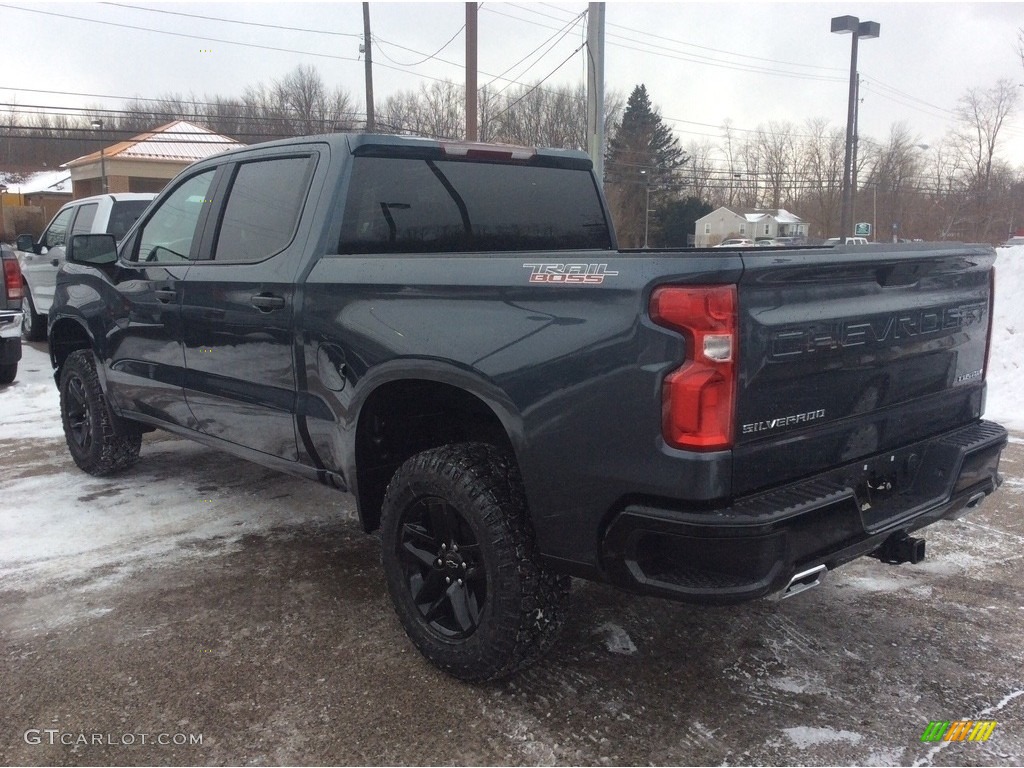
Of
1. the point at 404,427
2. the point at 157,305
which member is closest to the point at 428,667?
the point at 404,427

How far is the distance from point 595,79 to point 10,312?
8.49 metres

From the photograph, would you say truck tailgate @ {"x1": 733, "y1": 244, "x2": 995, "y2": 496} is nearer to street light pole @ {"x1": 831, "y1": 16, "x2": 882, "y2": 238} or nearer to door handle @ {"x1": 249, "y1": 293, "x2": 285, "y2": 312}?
door handle @ {"x1": 249, "y1": 293, "x2": 285, "y2": 312}

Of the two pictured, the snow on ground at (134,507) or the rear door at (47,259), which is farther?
the rear door at (47,259)

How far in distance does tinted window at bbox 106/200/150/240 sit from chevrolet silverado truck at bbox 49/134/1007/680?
21.7 feet

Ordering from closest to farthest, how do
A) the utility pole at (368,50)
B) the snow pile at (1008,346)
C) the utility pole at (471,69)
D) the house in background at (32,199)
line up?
the snow pile at (1008,346), the utility pole at (471,69), the utility pole at (368,50), the house in background at (32,199)

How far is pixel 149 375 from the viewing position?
4.59 meters

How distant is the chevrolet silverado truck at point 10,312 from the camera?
857cm

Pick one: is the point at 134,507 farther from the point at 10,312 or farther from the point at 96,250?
the point at 10,312

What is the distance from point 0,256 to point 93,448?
4.63 metres

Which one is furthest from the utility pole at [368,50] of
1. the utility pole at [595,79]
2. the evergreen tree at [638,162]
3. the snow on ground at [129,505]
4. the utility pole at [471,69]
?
the evergreen tree at [638,162]

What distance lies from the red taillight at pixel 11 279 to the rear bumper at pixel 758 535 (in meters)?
8.40

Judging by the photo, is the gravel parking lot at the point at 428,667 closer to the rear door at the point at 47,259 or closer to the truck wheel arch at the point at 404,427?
the truck wheel arch at the point at 404,427

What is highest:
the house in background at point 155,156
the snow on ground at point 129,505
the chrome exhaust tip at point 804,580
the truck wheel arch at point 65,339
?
the house in background at point 155,156

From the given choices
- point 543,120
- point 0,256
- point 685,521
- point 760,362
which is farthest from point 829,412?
point 543,120
